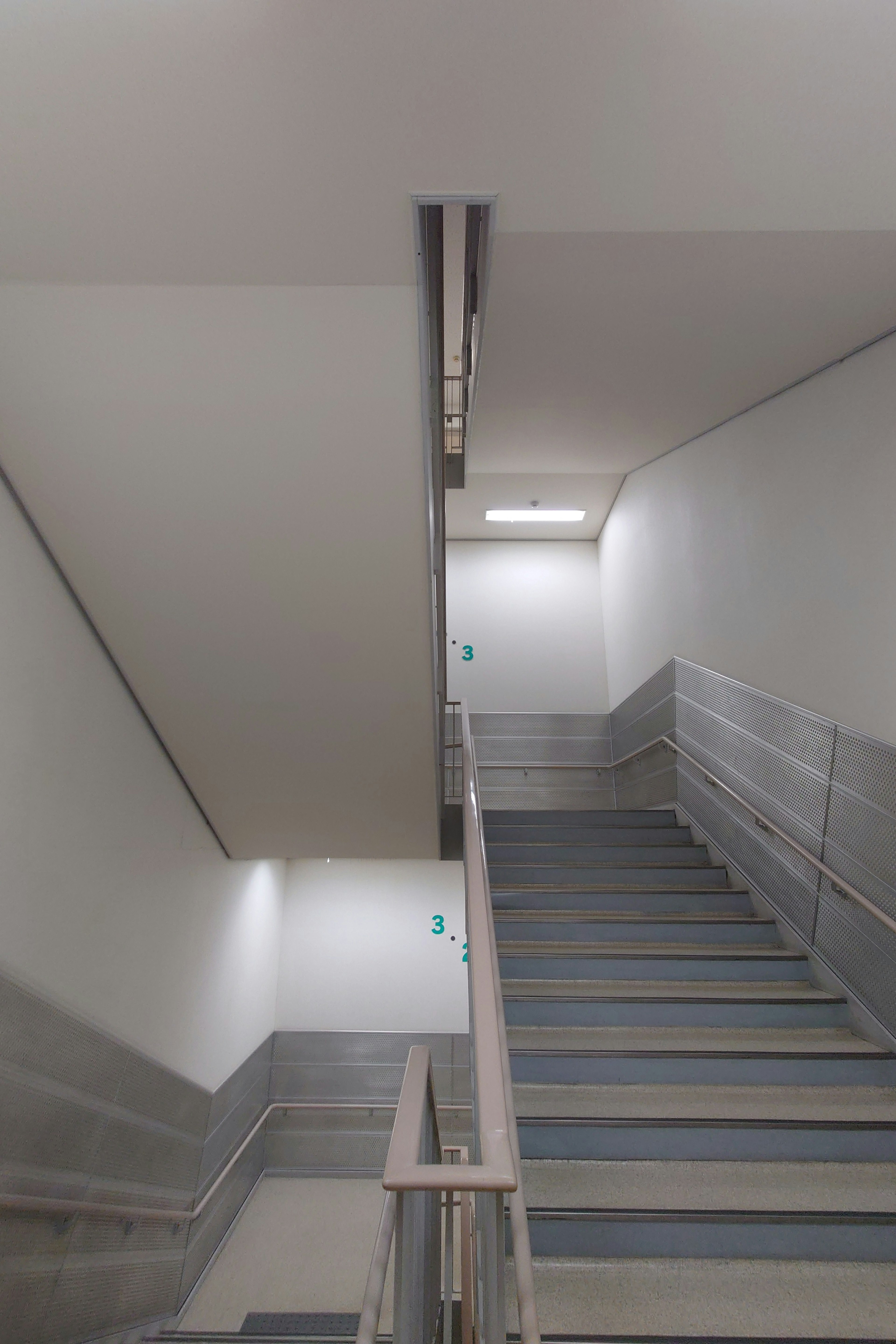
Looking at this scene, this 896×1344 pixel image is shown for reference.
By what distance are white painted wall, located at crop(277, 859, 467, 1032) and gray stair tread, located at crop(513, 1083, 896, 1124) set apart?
12.6ft

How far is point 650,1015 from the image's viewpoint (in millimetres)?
3271

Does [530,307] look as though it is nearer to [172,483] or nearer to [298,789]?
[172,483]

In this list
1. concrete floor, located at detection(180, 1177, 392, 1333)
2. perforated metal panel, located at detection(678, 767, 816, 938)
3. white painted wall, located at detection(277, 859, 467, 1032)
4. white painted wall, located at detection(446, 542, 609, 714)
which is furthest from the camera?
white painted wall, located at detection(446, 542, 609, 714)

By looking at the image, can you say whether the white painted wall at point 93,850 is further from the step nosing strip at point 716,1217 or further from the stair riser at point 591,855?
the step nosing strip at point 716,1217

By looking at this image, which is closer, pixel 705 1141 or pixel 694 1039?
pixel 705 1141

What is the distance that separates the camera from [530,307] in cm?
334

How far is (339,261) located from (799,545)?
2628 mm

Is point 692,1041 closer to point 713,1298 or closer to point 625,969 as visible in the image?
point 625,969

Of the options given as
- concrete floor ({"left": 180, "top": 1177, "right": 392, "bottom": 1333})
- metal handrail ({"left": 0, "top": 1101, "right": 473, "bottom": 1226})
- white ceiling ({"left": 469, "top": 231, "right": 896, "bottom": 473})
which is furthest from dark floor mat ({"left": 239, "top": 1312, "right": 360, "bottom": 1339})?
white ceiling ({"left": 469, "top": 231, "right": 896, "bottom": 473})

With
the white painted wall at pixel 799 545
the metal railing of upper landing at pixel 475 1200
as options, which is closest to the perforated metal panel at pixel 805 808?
the white painted wall at pixel 799 545

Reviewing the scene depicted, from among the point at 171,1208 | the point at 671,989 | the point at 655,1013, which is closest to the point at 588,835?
the point at 671,989

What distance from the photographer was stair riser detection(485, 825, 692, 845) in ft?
16.9

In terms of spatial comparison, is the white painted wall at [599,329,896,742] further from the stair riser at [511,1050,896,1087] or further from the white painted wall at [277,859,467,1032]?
the white painted wall at [277,859,467,1032]

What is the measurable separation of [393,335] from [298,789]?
3.06 metres
